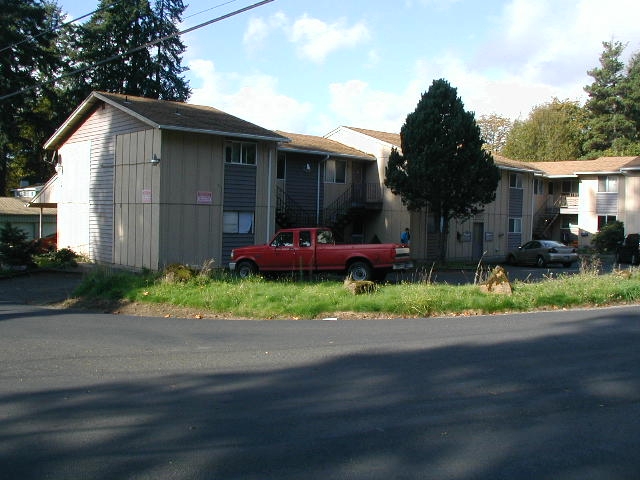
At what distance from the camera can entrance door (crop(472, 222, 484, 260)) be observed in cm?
3625

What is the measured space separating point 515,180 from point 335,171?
1360cm

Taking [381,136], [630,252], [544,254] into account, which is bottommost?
[544,254]

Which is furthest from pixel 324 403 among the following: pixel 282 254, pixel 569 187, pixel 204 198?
pixel 569 187

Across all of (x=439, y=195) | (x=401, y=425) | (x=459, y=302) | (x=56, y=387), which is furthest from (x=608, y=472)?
(x=439, y=195)

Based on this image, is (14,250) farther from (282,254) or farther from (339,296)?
(339,296)

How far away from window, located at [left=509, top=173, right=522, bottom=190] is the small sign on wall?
21.5m

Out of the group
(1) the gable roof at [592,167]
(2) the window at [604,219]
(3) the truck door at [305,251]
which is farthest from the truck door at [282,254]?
(2) the window at [604,219]

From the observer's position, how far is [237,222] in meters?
24.4

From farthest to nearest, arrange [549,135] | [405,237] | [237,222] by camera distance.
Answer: [549,135], [405,237], [237,222]

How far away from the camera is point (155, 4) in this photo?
50.3 meters

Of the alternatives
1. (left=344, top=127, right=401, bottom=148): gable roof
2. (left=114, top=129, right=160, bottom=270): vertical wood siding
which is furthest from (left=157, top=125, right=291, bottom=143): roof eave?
(left=344, top=127, right=401, bottom=148): gable roof

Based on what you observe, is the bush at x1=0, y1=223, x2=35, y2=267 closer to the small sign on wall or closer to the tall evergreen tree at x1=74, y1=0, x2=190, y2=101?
the small sign on wall

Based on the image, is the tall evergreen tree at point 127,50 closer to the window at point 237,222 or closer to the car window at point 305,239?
the window at point 237,222

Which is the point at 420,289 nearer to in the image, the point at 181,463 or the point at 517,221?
the point at 181,463
